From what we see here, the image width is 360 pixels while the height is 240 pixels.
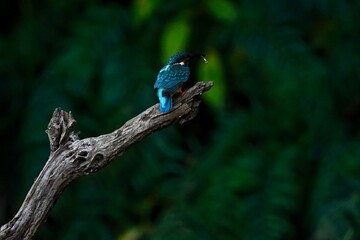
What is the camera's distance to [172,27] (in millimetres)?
3699

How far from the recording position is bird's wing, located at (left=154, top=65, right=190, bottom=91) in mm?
2299

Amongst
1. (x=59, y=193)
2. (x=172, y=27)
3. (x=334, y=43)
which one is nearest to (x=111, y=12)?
(x=172, y=27)

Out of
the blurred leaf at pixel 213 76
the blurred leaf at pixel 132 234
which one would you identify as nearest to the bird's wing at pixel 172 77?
the blurred leaf at pixel 213 76

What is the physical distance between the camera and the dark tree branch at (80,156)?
2105mm

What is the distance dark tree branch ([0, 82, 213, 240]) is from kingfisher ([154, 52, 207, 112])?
0.08ft

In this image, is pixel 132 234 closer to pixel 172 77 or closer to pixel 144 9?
pixel 144 9

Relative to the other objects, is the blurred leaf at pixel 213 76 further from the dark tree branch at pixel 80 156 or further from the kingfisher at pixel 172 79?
the dark tree branch at pixel 80 156

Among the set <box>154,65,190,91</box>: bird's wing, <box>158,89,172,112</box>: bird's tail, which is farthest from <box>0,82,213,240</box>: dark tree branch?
<box>154,65,190,91</box>: bird's wing

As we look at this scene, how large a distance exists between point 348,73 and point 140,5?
88 cm

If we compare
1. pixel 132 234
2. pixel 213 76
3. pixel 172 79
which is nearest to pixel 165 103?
pixel 172 79

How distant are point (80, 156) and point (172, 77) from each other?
1.04 feet

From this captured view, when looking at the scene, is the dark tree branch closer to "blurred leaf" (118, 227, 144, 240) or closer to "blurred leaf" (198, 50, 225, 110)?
"blurred leaf" (198, 50, 225, 110)

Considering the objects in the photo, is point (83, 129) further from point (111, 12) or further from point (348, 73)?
point (348, 73)

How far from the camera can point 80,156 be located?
2.15 m
